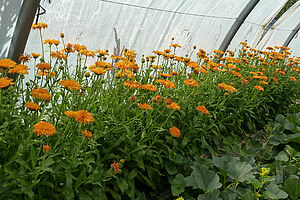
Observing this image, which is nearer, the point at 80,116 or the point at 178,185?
the point at 80,116

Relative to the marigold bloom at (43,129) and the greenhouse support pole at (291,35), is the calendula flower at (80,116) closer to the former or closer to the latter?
the marigold bloom at (43,129)

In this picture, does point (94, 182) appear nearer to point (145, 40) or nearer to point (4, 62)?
point (4, 62)

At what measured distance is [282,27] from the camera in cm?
824

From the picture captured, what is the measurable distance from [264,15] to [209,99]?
4740 millimetres

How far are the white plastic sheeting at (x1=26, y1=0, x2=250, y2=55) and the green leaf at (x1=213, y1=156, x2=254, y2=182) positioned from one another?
6.24 feet

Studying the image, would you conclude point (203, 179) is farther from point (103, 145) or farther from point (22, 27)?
point (22, 27)

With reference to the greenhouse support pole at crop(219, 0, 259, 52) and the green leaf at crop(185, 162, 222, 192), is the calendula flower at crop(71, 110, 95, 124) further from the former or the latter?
the greenhouse support pole at crop(219, 0, 259, 52)

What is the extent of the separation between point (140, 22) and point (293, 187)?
8.42 feet

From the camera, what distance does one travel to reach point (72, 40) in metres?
3.01

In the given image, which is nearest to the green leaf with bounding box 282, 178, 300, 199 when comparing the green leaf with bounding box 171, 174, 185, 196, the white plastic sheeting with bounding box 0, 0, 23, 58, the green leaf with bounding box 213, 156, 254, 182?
the green leaf with bounding box 213, 156, 254, 182

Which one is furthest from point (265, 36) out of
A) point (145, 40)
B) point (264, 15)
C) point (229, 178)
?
point (229, 178)

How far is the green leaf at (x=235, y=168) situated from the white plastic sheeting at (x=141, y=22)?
1901 millimetres

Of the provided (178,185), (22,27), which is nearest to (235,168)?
(178,185)

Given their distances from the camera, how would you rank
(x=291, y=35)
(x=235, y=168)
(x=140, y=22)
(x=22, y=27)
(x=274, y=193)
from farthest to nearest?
1. (x=291, y=35)
2. (x=140, y=22)
3. (x=22, y=27)
4. (x=235, y=168)
5. (x=274, y=193)
